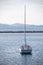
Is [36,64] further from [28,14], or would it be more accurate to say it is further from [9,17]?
[9,17]

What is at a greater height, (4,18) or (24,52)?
(4,18)

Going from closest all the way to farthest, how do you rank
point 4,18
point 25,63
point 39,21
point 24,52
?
point 25,63 < point 24,52 < point 39,21 < point 4,18

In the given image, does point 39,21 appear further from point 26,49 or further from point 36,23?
point 26,49

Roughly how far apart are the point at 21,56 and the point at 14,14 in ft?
34.1

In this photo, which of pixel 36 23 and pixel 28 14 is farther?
pixel 28 14

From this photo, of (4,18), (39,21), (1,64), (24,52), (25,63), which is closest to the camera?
(1,64)

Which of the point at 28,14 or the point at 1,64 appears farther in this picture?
the point at 28,14

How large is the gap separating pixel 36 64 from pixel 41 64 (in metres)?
0.23

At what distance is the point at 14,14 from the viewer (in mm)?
17828

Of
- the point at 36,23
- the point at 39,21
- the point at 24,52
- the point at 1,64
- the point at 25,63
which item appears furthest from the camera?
the point at 39,21

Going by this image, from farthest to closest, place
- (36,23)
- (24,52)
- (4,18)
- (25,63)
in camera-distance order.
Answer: (4,18), (36,23), (24,52), (25,63)

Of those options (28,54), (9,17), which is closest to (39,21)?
(9,17)

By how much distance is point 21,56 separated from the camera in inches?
308

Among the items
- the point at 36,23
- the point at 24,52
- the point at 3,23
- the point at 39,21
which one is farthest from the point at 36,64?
the point at 3,23
